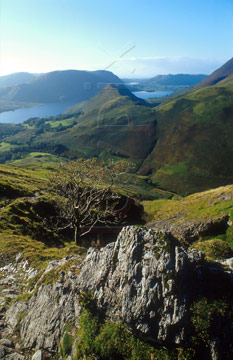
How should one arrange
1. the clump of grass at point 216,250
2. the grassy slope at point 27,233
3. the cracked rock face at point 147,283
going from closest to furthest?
the cracked rock face at point 147,283 < the clump of grass at point 216,250 < the grassy slope at point 27,233

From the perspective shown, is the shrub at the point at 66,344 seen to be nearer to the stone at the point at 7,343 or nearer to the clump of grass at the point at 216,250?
the stone at the point at 7,343

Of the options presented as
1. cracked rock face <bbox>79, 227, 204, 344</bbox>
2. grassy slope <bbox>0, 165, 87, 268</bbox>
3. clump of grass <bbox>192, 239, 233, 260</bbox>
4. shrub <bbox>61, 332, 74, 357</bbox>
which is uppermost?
Result: cracked rock face <bbox>79, 227, 204, 344</bbox>

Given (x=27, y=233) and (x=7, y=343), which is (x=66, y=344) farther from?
(x=27, y=233)

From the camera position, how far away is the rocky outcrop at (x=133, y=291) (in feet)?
35.7

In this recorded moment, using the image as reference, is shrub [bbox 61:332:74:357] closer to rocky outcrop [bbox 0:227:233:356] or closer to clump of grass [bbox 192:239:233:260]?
rocky outcrop [bbox 0:227:233:356]

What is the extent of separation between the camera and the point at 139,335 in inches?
437

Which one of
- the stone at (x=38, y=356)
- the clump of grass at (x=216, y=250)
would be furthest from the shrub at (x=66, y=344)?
the clump of grass at (x=216, y=250)

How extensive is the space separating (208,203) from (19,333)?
34763 millimetres

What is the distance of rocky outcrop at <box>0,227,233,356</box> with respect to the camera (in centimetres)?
1088

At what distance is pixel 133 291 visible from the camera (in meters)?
Result: 11.9

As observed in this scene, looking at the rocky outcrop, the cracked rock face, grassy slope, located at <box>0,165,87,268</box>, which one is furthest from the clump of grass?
grassy slope, located at <box>0,165,87,268</box>

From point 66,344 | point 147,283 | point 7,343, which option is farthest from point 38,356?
point 147,283

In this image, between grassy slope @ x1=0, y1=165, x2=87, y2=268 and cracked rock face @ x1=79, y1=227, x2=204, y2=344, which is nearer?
cracked rock face @ x1=79, y1=227, x2=204, y2=344

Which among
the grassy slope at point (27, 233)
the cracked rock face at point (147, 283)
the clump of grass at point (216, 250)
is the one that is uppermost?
the cracked rock face at point (147, 283)
